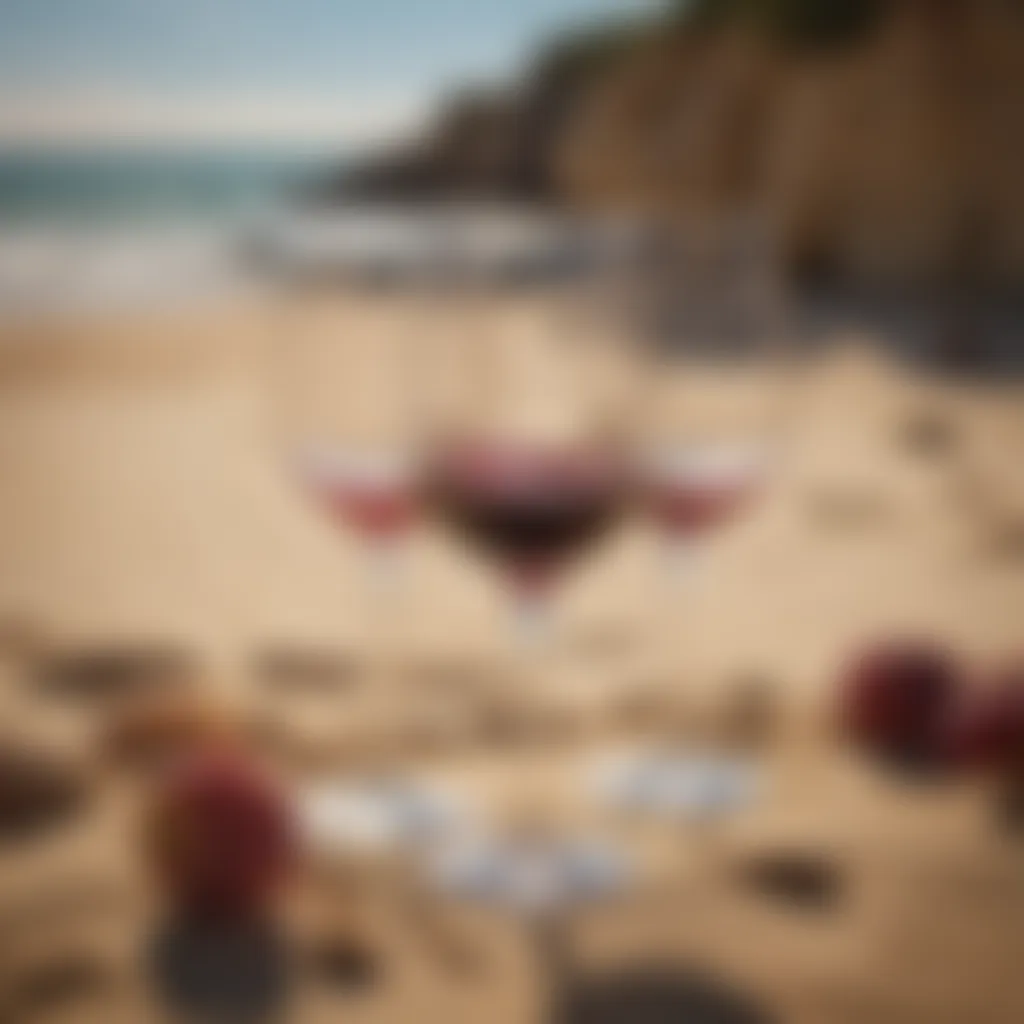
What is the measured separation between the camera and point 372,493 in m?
0.68

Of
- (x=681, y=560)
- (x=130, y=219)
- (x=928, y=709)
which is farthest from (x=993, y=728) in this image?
(x=130, y=219)

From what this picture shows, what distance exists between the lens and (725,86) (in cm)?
70

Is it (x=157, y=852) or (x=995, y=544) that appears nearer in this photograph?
(x=157, y=852)

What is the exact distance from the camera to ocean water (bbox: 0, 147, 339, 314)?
0.66m

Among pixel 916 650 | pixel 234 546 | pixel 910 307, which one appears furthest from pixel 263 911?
pixel 910 307

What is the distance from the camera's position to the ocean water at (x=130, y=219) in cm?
66

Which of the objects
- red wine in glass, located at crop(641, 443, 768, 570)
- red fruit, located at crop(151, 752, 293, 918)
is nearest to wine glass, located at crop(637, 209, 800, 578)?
red wine in glass, located at crop(641, 443, 768, 570)

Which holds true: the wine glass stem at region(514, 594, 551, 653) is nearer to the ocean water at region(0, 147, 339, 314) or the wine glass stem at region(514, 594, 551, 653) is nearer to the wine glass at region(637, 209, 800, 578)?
the wine glass at region(637, 209, 800, 578)

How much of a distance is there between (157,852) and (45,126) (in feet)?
1.10

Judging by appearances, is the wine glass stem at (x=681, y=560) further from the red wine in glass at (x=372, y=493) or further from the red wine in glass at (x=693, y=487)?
the red wine in glass at (x=372, y=493)

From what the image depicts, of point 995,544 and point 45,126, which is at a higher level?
point 45,126

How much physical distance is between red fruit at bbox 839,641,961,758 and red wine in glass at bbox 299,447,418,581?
24 cm

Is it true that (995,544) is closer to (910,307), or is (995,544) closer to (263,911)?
(910,307)

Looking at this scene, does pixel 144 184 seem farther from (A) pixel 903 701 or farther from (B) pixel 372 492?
(A) pixel 903 701
